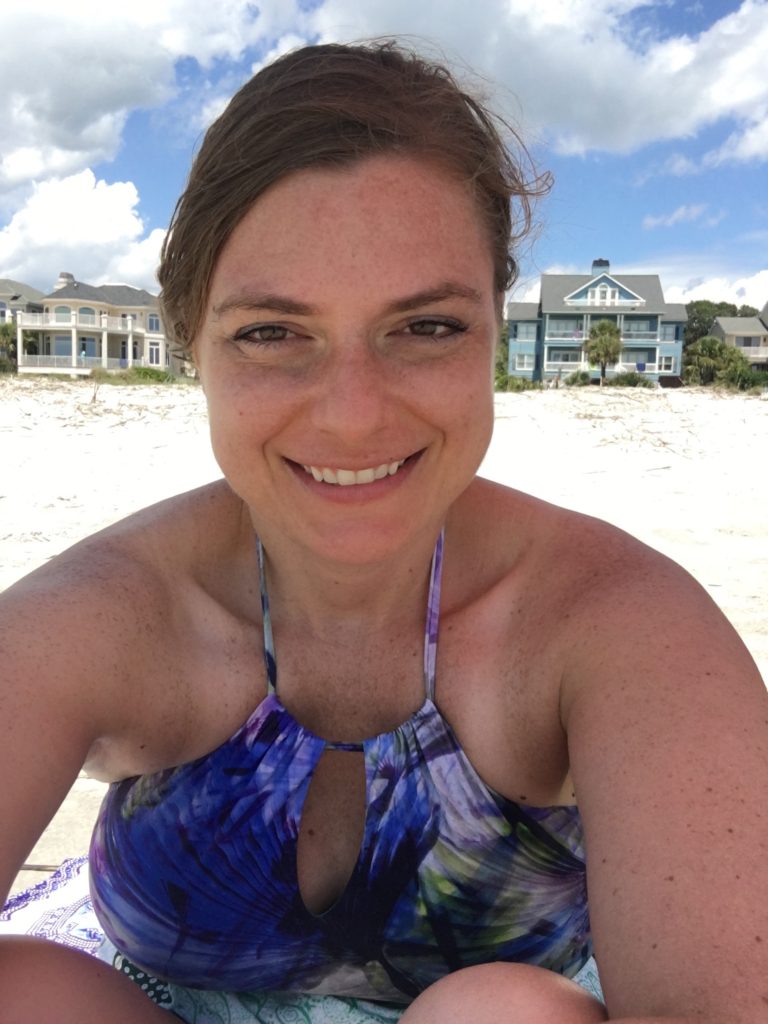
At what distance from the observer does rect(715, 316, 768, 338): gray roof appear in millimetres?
73312

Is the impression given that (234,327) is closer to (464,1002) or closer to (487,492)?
(487,492)

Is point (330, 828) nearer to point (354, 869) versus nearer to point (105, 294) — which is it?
point (354, 869)

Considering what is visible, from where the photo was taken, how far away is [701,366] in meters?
49.6

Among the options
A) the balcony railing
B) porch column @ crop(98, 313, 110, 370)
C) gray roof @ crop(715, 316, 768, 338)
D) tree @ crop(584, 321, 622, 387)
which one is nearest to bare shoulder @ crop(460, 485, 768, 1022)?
tree @ crop(584, 321, 622, 387)

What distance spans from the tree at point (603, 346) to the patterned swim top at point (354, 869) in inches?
1837

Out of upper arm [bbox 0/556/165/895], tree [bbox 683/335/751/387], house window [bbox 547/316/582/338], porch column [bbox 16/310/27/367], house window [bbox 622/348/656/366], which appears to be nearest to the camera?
upper arm [bbox 0/556/165/895]

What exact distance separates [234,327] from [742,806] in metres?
0.94

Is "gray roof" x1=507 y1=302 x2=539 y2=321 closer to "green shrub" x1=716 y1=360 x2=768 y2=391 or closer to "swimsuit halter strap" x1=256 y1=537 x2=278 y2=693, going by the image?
"green shrub" x1=716 y1=360 x2=768 y2=391

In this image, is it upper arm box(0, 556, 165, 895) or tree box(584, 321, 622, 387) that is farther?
tree box(584, 321, 622, 387)

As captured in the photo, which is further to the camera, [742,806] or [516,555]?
[516,555]

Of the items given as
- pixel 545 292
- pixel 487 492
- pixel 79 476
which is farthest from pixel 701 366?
pixel 487 492

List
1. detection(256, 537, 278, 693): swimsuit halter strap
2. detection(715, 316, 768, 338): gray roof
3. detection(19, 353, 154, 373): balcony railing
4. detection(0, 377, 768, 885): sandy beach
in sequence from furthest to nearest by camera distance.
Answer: detection(715, 316, 768, 338): gray roof < detection(19, 353, 154, 373): balcony railing < detection(0, 377, 768, 885): sandy beach < detection(256, 537, 278, 693): swimsuit halter strap

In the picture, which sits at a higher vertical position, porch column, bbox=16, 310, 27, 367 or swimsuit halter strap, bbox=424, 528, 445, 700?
porch column, bbox=16, 310, 27, 367

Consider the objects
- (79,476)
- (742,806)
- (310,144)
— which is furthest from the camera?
(79,476)
